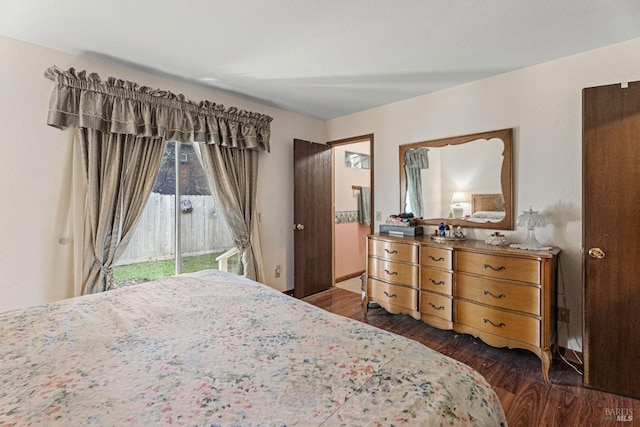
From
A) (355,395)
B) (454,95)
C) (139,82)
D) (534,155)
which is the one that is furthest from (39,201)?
(534,155)

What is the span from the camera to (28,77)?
2.07 metres

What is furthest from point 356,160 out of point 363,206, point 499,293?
point 499,293

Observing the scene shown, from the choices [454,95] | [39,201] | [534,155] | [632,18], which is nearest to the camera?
[632,18]

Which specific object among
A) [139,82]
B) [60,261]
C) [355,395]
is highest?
[139,82]

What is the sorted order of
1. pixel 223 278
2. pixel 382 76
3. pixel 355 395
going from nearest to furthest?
pixel 355 395 < pixel 223 278 < pixel 382 76

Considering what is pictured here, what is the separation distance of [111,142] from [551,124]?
3.67 meters

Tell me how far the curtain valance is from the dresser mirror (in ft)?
6.06

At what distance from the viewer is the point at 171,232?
2.88 metres

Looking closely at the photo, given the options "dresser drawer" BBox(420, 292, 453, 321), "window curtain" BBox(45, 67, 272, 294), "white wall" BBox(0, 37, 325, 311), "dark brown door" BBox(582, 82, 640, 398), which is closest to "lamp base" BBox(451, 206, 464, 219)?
"dresser drawer" BBox(420, 292, 453, 321)

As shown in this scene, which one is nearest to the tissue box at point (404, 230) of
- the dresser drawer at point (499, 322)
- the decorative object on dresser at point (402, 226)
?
the decorative object on dresser at point (402, 226)

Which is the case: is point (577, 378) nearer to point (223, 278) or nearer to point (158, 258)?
point (223, 278)

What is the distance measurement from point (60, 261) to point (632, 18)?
4354 millimetres

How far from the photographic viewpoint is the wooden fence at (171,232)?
2.67 meters

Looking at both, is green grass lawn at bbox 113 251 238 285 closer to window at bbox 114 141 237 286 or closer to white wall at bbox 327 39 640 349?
window at bbox 114 141 237 286
